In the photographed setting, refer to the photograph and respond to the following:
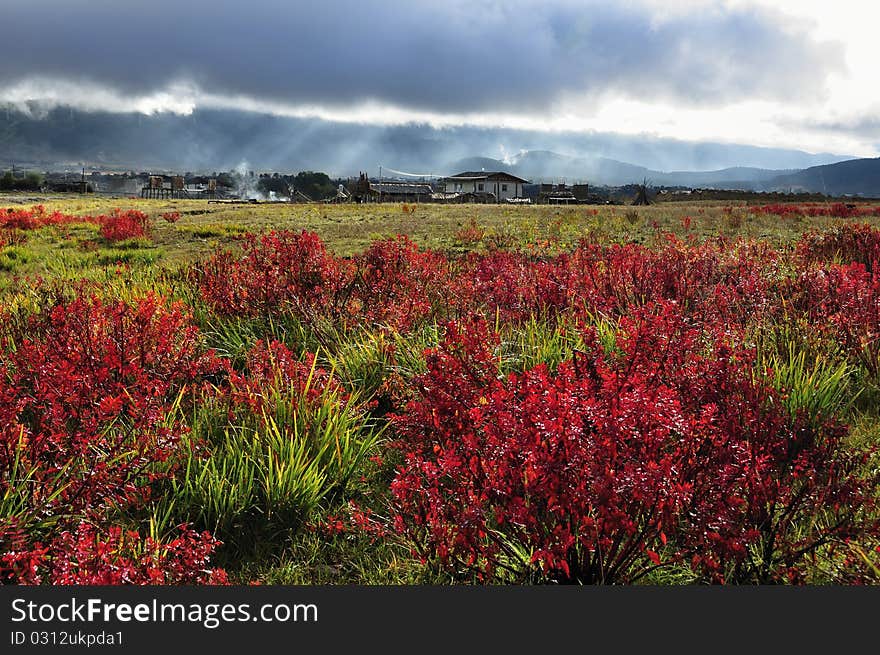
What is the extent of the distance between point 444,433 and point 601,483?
0.88 m

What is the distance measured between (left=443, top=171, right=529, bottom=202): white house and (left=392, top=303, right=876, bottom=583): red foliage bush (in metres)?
95.4

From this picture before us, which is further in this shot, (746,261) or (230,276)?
(746,261)

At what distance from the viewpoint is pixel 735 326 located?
207 inches

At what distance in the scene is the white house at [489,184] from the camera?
322ft

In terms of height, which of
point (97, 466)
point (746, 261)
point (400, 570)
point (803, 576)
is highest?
point (746, 261)

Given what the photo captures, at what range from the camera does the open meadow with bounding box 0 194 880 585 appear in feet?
7.90

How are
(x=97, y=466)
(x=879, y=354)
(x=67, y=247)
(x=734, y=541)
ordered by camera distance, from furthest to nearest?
1. (x=67, y=247)
2. (x=879, y=354)
3. (x=97, y=466)
4. (x=734, y=541)

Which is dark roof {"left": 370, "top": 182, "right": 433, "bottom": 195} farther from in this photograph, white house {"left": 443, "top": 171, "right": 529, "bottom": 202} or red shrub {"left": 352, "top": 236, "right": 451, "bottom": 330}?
red shrub {"left": 352, "top": 236, "right": 451, "bottom": 330}

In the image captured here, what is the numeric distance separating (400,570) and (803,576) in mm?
1704

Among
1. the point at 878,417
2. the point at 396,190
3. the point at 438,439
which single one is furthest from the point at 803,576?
the point at 396,190

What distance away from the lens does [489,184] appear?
98312 mm

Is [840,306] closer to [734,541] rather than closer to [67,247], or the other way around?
[734,541]

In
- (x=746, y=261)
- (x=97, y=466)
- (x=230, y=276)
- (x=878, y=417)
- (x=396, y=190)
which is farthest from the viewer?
(x=396, y=190)

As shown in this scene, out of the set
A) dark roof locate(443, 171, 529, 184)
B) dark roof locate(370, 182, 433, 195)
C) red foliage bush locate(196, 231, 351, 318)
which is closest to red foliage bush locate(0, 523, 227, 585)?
red foliage bush locate(196, 231, 351, 318)
